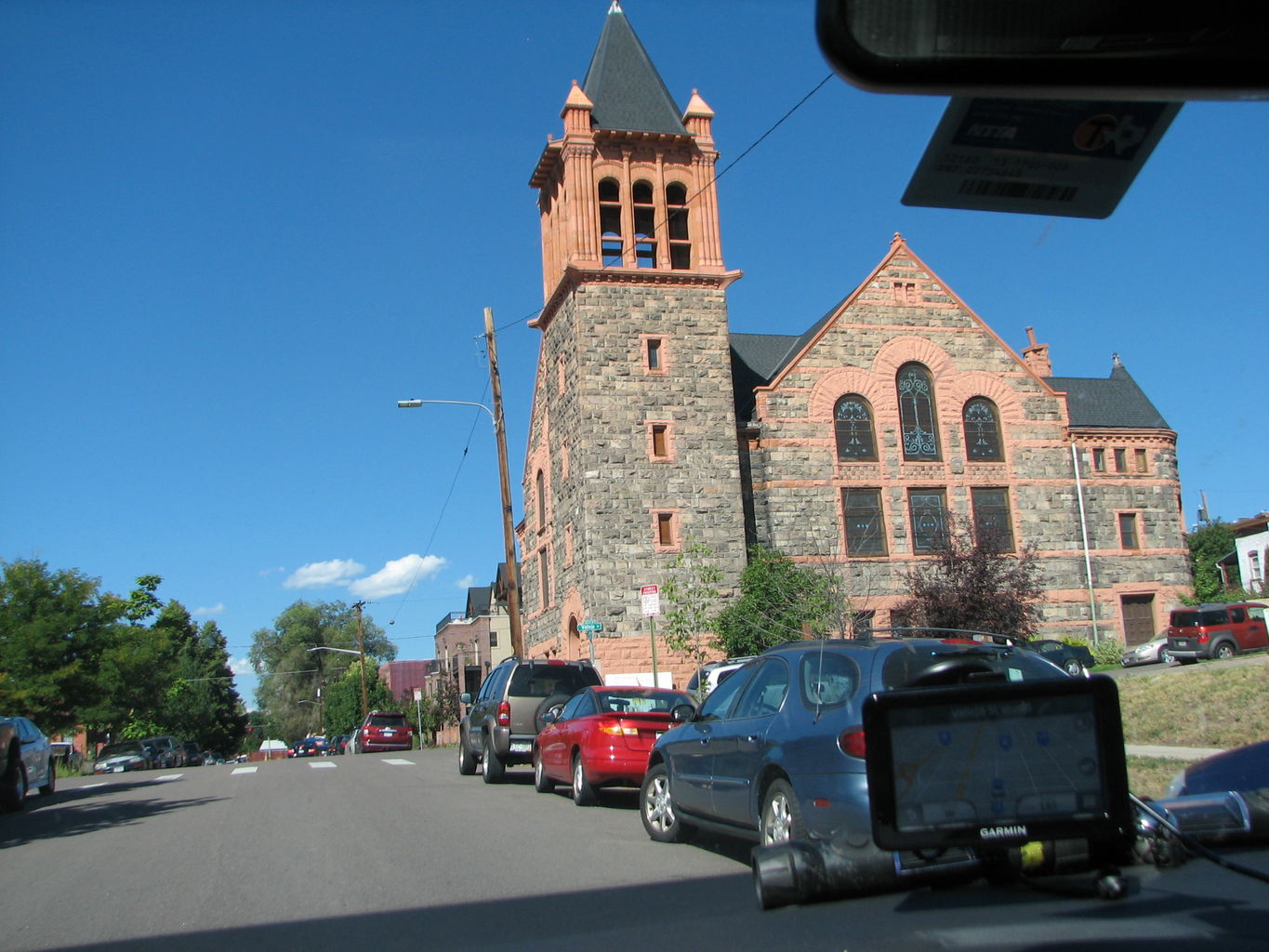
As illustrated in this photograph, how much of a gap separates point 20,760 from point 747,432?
2349cm

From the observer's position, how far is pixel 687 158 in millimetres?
36562

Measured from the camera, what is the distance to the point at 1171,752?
46.4ft

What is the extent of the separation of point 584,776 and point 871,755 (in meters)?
9.02

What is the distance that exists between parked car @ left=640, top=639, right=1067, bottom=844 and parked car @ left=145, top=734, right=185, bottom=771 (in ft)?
128

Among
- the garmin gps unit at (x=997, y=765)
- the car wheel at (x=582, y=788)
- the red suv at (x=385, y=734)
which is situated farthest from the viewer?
the red suv at (x=385, y=734)

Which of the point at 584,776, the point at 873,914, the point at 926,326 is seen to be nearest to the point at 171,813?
the point at 584,776

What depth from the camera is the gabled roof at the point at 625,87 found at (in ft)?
119

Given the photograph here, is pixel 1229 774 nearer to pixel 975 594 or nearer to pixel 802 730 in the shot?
pixel 802 730

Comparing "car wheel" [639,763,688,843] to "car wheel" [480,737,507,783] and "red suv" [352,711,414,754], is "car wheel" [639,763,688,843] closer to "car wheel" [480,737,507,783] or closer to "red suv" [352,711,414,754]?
"car wheel" [480,737,507,783]

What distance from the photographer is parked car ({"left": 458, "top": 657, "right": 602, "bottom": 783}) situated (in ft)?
59.5

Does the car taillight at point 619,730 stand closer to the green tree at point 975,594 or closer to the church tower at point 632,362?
the green tree at point 975,594

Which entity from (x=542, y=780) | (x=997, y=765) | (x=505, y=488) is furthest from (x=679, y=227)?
(x=997, y=765)

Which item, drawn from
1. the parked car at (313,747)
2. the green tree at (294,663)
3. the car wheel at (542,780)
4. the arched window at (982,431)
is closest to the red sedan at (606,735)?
the car wheel at (542,780)

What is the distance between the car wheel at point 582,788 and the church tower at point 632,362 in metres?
18.0
